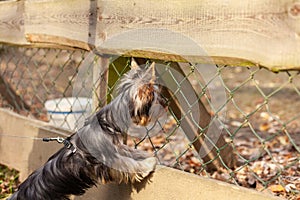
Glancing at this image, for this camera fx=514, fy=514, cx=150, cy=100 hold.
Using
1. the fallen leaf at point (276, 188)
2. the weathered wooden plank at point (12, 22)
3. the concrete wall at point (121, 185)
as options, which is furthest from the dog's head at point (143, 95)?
the weathered wooden plank at point (12, 22)

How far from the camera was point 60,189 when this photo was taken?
10.3 feet

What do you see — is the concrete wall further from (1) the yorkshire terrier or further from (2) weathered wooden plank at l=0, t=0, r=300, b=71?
(2) weathered wooden plank at l=0, t=0, r=300, b=71

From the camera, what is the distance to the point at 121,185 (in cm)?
322

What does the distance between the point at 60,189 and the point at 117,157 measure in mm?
415

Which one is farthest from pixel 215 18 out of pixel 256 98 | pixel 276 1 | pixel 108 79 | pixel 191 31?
pixel 256 98

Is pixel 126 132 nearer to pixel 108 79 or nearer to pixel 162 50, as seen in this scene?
pixel 108 79

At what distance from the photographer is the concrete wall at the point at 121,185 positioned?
2642 mm

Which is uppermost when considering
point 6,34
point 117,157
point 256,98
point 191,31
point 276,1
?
point 276,1

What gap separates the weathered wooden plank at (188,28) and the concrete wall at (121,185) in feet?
2.15

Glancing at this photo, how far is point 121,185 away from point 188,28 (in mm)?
1186

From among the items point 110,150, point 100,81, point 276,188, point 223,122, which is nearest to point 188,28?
point 110,150

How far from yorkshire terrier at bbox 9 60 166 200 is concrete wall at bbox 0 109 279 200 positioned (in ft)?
0.34

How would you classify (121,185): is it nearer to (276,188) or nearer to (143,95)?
(143,95)

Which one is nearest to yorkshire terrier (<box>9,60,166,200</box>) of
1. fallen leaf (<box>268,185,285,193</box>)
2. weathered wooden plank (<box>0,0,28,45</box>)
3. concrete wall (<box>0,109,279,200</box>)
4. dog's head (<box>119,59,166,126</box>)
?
dog's head (<box>119,59,166,126</box>)
